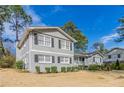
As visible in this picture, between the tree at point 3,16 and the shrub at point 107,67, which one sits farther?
the shrub at point 107,67

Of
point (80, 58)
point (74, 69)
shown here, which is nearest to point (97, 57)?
point (80, 58)

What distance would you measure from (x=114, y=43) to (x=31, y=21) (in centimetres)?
359

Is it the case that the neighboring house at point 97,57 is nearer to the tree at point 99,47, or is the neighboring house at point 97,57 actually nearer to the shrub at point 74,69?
the tree at point 99,47

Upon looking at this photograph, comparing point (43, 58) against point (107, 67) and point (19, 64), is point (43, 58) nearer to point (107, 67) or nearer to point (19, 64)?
point (19, 64)

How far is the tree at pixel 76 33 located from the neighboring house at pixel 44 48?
0.42m

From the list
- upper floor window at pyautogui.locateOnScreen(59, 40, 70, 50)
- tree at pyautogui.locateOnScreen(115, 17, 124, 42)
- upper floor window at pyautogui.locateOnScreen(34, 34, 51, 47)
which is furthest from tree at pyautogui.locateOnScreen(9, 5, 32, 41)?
tree at pyautogui.locateOnScreen(115, 17, 124, 42)

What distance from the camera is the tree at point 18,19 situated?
1316cm

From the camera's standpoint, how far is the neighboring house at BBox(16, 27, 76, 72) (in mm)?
14670

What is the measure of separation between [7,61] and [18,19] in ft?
6.21

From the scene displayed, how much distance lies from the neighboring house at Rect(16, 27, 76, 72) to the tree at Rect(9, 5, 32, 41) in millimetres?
478

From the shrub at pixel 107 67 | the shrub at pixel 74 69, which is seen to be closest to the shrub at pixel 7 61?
the shrub at pixel 74 69

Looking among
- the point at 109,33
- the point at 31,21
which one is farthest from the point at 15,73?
the point at 109,33

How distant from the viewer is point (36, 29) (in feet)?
47.1

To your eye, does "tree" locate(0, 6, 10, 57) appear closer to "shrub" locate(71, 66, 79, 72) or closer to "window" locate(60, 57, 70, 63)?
"window" locate(60, 57, 70, 63)
